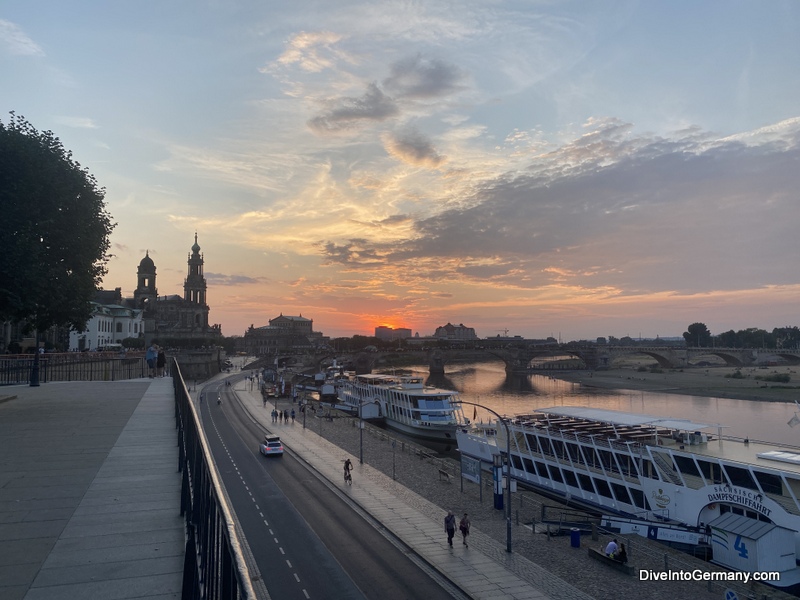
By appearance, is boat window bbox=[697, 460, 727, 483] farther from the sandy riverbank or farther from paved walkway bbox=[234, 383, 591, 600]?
the sandy riverbank

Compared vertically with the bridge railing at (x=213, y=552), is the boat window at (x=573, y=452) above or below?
below

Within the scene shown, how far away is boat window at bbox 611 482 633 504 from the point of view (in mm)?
32688

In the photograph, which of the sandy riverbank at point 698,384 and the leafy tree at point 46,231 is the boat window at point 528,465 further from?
the sandy riverbank at point 698,384

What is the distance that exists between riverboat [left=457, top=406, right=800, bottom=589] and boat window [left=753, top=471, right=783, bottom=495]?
1.7 inches

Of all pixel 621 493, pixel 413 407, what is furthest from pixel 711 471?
pixel 413 407

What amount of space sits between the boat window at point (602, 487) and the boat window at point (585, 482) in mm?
408

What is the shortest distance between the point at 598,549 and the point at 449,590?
9.09 metres

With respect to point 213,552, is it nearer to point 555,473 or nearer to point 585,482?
point 585,482

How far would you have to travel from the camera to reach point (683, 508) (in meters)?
29.4

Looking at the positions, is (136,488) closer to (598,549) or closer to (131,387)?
(131,387)

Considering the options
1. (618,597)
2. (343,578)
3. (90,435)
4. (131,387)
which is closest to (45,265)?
(131,387)

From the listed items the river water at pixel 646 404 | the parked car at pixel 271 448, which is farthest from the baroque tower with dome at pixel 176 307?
the parked car at pixel 271 448

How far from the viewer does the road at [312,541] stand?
20703mm

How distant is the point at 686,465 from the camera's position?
98.3ft
